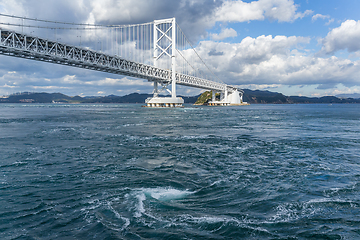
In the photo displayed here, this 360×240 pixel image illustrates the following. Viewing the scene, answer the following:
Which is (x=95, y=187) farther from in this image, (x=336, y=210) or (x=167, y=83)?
(x=167, y=83)

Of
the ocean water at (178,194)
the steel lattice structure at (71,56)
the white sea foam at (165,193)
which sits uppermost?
the steel lattice structure at (71,56)

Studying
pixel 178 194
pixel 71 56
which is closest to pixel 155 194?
pixel 178 194

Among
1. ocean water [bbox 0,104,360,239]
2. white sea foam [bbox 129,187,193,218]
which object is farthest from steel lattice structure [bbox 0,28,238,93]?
white sea foam [bbox 129,187,193,218]

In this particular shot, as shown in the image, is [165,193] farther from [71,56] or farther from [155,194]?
[71,56]

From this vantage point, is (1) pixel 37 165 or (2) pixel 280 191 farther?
(1) pixel 37 165

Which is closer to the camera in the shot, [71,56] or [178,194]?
[178,194]

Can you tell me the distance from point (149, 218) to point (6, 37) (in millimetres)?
48825

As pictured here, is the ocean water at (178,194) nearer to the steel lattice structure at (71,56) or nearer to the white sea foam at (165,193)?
the white sea foam at (165,193)

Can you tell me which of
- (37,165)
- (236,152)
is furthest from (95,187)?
(236,152)

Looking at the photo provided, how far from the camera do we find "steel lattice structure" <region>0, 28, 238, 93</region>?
37.8 meters

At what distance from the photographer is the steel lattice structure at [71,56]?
37.8 m

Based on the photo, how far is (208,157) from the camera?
945 cm

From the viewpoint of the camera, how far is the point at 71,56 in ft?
156

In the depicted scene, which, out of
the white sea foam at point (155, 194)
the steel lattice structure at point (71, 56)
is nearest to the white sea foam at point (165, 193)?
the white sea foam at point (155, 194)
